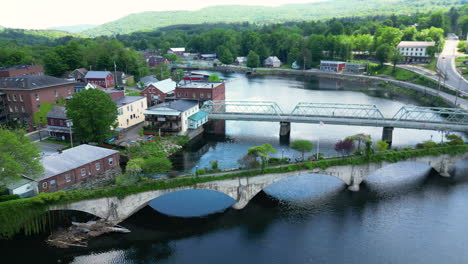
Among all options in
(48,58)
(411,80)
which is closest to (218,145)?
(48,58)

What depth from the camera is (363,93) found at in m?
88.7

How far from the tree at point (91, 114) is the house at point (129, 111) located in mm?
6347

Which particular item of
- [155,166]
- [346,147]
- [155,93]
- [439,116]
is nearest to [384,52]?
[439,116]

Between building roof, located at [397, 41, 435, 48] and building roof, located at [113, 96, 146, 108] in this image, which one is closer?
building roof, located at [113, 96, 146, 108]

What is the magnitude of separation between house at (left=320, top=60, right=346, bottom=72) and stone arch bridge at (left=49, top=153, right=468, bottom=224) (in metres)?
83.8

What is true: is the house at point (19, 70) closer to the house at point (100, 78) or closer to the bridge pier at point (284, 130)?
the house at point (100, 78)

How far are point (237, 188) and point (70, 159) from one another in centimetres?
1744

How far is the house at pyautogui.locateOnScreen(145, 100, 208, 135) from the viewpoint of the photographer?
2089 inches

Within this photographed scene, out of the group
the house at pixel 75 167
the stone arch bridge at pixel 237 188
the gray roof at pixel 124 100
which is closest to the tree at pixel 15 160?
the house at pixel 75 167

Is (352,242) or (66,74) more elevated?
(66,74)

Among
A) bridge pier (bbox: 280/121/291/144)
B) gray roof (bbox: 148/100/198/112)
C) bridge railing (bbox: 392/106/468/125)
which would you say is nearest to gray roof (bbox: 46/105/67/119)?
gray roof (bbox: 148/100/198/112)

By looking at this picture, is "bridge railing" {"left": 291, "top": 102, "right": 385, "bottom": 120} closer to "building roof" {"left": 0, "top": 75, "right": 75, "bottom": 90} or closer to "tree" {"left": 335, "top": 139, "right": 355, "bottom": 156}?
"tree" {"left": 335, "top": 139, "right": 355, "bottom": 156}

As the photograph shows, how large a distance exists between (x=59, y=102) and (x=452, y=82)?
8274cm

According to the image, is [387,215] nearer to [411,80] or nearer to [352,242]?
[352,242]
